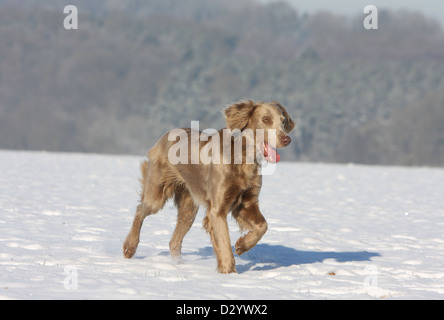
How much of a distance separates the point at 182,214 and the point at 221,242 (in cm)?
119

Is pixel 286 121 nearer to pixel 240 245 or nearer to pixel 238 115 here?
pixel 238 115

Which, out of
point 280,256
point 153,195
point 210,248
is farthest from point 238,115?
point 210,248

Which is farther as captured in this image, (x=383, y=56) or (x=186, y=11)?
(x=186, y=11)

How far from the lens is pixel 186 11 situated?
142000 mm

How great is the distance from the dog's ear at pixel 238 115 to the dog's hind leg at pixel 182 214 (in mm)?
1130

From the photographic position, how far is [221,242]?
6203 mm

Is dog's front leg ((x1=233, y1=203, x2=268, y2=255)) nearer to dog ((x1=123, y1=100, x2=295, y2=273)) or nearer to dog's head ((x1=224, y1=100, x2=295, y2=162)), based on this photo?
dog ((x1=123, y1=100, x2=295, y2=273))

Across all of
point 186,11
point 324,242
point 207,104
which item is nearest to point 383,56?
point 207,104

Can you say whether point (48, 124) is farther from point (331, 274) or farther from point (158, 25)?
point (331, 274)

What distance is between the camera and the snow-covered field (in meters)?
5.41

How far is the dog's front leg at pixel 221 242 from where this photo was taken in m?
6.16

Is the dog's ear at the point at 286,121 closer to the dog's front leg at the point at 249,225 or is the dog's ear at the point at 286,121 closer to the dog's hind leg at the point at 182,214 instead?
the dog's front leg at the point at 249,225
